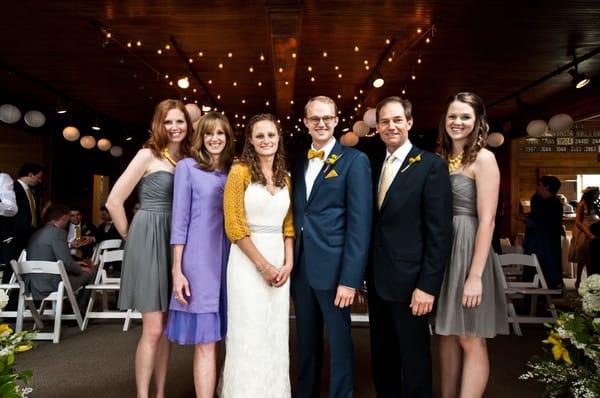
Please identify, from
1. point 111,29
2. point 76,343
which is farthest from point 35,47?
point 76,343

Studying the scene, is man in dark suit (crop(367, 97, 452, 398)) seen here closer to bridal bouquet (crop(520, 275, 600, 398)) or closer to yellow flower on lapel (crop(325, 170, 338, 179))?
yellow flower on lapel (crop(325, 170, 338, 179))

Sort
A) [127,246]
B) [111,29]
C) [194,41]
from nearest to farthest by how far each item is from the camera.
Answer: [127,246] < [111,29] < [194,41]

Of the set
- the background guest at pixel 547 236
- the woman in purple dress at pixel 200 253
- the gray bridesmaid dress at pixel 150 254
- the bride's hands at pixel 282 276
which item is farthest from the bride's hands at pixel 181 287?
the background guest at pixel 547 236

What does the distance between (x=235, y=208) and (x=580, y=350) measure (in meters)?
1.87

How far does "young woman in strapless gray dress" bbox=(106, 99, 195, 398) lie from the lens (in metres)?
2.53

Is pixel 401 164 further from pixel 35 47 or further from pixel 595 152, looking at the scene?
pixel 595 152

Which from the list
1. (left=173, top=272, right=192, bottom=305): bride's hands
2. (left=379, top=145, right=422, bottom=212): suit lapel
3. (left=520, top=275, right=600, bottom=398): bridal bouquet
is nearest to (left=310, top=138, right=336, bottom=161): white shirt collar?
(left=379, top=145, right=422, bottom=212): suit lapel

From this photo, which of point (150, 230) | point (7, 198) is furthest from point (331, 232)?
point (7, 198)

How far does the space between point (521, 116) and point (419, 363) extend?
9394mm

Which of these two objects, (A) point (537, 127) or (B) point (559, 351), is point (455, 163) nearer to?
(B) point (559, 351)

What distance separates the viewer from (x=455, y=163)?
7.96 ft

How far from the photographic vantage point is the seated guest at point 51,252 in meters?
4.50

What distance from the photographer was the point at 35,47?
618 cm

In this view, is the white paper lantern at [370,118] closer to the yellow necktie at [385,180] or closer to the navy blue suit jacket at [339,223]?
the yellow necktie at [385,180]
